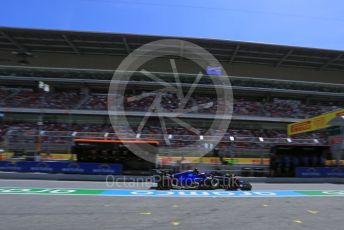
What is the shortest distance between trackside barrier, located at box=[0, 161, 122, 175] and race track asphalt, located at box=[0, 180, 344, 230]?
1231 centimetres

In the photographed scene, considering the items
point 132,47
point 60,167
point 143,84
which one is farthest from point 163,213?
point 132,47

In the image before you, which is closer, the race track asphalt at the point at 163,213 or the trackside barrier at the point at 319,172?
the race track asphalt at the point at 163,213

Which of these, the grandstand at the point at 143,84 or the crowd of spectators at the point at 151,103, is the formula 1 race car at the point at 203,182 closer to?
the grandstand at the point at 143,84

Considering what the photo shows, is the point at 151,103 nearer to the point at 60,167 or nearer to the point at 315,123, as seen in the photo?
the point at 315,123

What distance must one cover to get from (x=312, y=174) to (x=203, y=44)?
941 inches

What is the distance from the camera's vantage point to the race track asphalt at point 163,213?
9477 millimetres

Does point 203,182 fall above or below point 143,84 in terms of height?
below

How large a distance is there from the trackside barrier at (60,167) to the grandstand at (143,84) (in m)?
16.9

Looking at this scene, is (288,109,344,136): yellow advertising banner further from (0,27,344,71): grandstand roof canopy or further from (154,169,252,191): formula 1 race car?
(0,27,344,71): grandstand roof canopy

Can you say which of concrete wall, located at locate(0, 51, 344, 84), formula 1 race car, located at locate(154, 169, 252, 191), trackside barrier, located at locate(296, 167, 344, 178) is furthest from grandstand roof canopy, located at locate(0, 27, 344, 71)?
formula 1 race car, located at locate(154, 169, 252, 191)

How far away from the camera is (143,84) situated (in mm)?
49562

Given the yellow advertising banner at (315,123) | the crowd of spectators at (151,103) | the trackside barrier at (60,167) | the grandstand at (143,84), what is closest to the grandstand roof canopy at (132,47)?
the grandstand at (143,84)

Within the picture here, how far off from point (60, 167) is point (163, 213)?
17.6 meters

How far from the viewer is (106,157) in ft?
95.1
